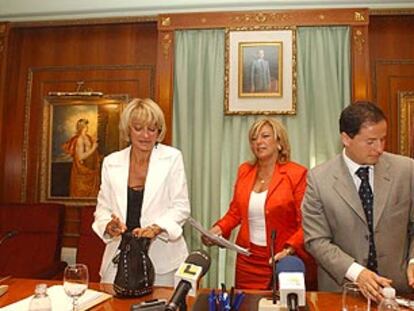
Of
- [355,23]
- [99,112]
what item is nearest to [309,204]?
[355,23]

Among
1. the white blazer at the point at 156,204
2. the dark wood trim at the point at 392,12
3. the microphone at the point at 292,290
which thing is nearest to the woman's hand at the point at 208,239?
the white blazer at the point at 156,204

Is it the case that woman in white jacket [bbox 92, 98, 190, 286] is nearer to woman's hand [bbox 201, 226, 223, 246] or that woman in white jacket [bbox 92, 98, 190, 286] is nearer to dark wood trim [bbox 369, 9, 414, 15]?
woman's hand [bbox 201, 226, 223, 246]

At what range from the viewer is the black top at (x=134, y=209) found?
2189mm

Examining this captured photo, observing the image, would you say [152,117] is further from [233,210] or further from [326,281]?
[326,281]

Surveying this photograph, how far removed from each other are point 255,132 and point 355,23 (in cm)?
137

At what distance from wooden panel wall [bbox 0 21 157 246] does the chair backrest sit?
53cm

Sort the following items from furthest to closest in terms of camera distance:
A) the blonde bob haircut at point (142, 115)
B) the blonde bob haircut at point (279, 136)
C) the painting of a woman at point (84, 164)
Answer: the painting of a woman at point (84, 164), the blonde bob haircut at point (279, 136), the blonde bob haircut at point (142, 115)

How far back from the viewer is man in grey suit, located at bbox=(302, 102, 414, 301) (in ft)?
5.89

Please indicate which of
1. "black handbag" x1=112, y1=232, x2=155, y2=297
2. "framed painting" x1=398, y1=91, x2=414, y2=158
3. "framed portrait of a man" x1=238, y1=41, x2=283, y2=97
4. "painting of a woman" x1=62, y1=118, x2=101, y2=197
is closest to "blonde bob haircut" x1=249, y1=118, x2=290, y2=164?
"framed portrait of a man" x1=238, y1=41, x2=283, y2=97

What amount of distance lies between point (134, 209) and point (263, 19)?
1.91 metres

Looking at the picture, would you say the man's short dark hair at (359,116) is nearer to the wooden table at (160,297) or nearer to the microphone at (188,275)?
the wooden table at (160,297)

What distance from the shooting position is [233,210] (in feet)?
8.50

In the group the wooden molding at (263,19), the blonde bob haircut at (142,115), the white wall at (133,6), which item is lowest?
the blonde bob haircut at (142,115)

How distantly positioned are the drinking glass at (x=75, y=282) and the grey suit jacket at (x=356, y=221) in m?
0.98
